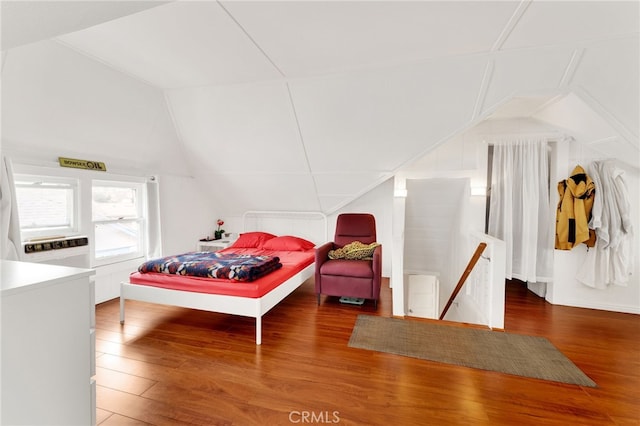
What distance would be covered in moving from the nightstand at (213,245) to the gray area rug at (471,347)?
272cm

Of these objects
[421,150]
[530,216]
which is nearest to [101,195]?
[421,150]

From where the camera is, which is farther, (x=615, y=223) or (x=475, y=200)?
(x=475, y=200)

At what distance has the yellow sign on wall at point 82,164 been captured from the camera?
2.81 m

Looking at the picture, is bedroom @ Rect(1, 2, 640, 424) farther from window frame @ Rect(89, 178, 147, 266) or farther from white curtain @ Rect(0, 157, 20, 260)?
white curtain @ Rect(0, 157, 20, 260)

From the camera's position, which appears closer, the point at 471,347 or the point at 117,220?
the point at 471,347

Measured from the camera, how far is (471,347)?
2.31 metres

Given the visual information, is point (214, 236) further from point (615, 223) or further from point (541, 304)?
point (615, 223)

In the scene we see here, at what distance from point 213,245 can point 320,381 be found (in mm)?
3199

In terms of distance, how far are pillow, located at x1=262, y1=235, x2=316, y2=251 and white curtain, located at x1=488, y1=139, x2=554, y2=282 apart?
2649 millimetres

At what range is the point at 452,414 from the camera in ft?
5.23

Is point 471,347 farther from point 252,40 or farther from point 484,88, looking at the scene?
point 252,40

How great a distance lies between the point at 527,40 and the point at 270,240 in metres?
3.64

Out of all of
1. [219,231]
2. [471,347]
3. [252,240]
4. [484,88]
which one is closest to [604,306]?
[471,347]

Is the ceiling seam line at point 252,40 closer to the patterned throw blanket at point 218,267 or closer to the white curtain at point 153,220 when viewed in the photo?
the patterned throw blanket at point 218,267
